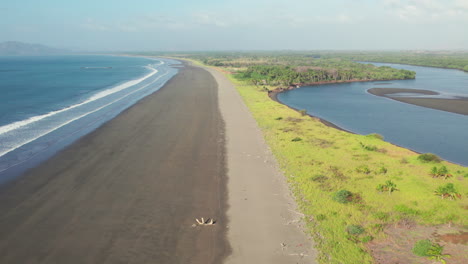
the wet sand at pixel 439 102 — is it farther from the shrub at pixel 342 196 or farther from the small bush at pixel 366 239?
the small bush at pixel 366 239

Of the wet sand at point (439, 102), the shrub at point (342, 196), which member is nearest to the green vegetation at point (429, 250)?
the shrub at point (342, 196)

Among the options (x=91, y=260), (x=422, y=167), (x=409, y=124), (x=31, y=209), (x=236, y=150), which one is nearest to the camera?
(x=91, y=260)

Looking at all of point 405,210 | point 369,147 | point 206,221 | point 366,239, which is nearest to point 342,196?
point 405,210

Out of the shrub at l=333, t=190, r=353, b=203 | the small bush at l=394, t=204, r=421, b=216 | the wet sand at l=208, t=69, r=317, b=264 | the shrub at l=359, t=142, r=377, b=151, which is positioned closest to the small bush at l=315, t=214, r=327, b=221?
the wet sand at l=208, t=69, r=317, b=264

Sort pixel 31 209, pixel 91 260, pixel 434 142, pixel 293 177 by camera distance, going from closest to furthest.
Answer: pixel 91 260
pixel 31 209
pixel 293 177
pixel 434 142

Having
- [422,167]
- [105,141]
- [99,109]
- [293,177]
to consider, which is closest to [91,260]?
[293,177]

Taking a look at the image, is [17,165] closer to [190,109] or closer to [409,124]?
[190,109]

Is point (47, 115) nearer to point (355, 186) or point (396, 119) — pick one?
point (355, 186)
